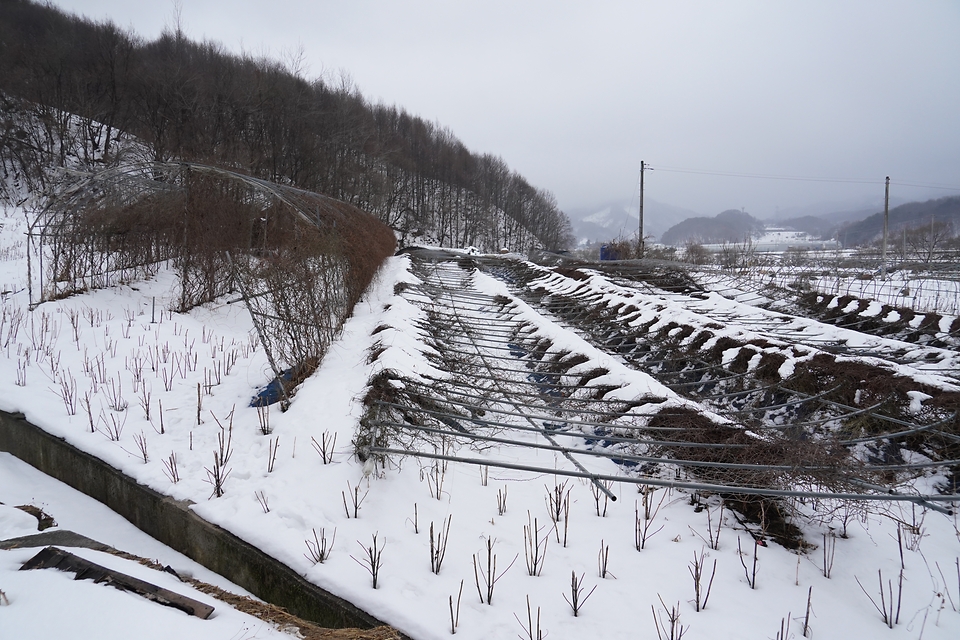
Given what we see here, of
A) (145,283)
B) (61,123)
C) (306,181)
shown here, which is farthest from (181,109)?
(145,283)

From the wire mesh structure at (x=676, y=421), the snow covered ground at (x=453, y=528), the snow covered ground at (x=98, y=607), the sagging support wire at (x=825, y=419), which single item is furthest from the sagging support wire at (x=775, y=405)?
the snow covered ground at (x=98, y=607)

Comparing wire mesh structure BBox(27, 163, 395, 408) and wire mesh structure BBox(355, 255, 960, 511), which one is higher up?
wire mesh structure BBox(27, 163, 395, 408)

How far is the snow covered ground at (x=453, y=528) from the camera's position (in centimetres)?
241

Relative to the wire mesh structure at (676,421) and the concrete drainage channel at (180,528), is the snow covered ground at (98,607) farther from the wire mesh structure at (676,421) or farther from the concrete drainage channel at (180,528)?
the wire mesh structure at (676,421)

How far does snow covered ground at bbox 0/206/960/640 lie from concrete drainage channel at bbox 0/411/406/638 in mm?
66

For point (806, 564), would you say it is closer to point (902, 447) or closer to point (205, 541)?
point (902, 447)

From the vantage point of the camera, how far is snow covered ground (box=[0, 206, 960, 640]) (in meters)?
2.41

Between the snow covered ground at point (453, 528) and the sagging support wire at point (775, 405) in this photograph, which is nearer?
the snow covered ground at point (453, 528)

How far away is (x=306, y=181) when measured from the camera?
3194cm

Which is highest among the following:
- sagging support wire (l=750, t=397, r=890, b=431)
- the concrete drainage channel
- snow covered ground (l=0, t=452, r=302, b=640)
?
sagging support wire (l=750, t=397, r=890, b=431)

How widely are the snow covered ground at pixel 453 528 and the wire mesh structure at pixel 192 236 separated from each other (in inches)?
91.3

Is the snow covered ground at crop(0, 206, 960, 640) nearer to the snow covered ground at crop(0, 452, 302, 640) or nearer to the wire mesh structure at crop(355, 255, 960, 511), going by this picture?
the snow covered ground at crop(0, 452, 302, 640)

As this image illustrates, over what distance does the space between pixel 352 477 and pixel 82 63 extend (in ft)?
137

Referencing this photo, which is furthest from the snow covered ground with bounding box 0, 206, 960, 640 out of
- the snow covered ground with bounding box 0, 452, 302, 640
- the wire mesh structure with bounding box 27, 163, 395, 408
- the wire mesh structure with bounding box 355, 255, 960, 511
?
the wire mesh structure with bounding box 27, 163, 395, 408
